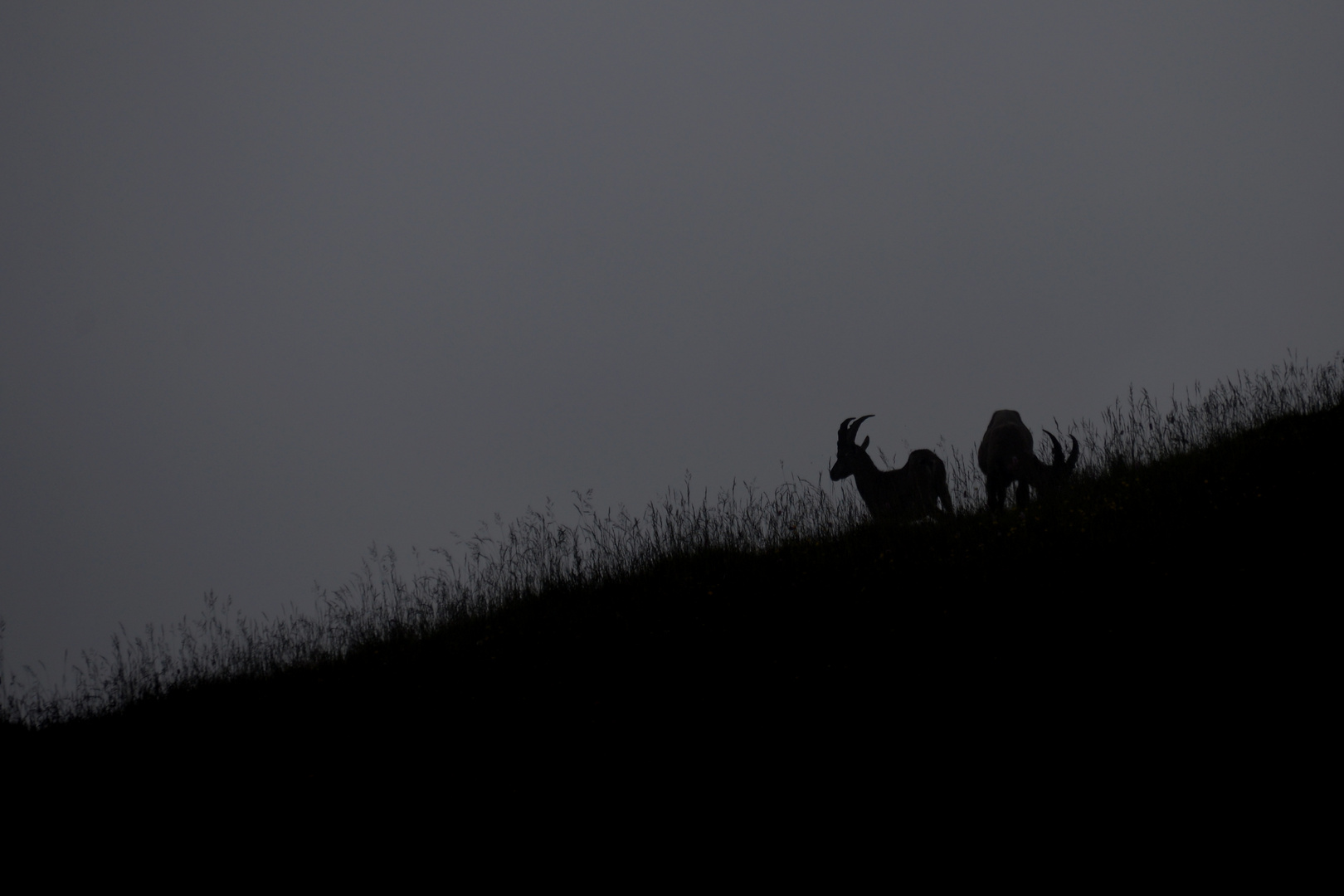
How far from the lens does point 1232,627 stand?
3725 mm

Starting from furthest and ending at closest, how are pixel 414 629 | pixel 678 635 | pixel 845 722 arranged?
pixel 414 629 → pixel 678 635 → pixel 845 722

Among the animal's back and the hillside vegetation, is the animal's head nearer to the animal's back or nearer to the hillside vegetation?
the animal's back

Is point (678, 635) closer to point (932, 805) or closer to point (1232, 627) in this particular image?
point (932, 805)

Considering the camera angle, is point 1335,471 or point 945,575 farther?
point 1335,471

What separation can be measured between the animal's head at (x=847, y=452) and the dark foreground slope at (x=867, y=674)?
14.5 feet

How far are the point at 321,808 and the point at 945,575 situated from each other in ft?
12.4

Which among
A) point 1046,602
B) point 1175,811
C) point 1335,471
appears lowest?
point 1175,811

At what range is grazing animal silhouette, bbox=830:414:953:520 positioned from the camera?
977 cm

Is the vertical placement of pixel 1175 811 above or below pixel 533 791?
below

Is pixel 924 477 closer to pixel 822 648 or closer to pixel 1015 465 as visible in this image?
pixel 1015 465

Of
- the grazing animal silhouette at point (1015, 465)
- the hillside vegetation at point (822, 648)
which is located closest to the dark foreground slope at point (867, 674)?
the hillside vegetation at point (822, 648)

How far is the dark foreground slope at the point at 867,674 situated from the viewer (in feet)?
10.3

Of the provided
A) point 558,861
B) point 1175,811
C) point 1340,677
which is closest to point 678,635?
point 558,861

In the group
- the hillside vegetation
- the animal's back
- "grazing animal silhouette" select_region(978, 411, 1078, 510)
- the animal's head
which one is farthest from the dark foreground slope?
the animal's head
